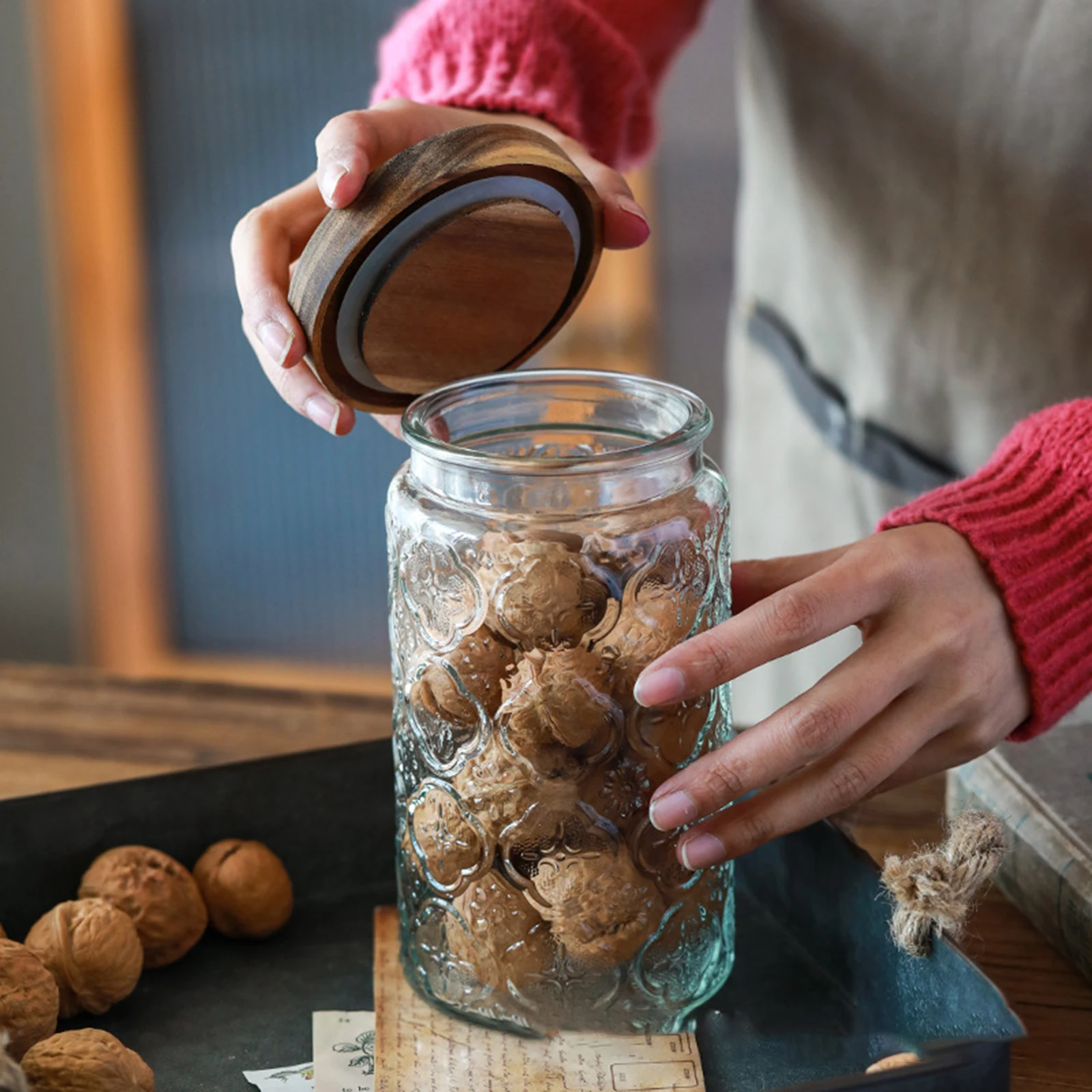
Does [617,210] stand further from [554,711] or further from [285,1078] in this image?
[285,1078]

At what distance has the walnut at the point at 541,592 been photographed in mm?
536

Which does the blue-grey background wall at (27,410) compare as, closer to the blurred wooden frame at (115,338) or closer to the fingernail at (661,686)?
the blurred wooden frame at (115,338)

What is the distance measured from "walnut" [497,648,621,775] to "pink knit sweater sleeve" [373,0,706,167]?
0.37 metres

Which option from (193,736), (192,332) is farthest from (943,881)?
(192,332)

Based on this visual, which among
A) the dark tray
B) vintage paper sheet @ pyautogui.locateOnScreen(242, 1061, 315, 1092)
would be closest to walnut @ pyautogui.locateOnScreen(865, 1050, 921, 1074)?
the dark tray

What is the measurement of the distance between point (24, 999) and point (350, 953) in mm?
170

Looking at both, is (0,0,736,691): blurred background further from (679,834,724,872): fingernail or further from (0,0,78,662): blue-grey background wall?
(679,834,724,872): fingernail

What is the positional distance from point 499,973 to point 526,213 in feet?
1.07

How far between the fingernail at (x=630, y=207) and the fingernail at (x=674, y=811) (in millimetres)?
254

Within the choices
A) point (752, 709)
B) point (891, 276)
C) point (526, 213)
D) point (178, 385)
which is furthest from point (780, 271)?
point (178, 385)

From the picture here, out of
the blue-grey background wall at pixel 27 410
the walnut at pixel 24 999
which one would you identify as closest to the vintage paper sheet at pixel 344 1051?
the walnut at pixel 24 999

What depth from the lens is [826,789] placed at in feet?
1.86

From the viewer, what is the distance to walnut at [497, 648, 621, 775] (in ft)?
1.76

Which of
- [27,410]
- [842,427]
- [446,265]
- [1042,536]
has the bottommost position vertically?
[1042,536]
